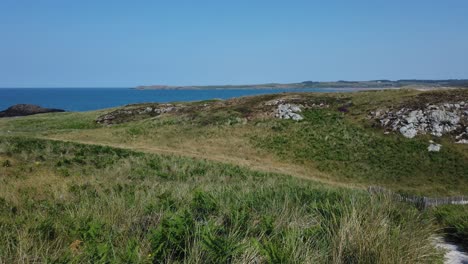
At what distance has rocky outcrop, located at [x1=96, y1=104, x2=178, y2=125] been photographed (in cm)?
5965

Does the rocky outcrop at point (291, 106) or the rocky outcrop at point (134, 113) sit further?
the rocky outcrop at point (134, 113)

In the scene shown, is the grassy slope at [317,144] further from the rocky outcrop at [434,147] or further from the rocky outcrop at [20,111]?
the rocky outcrop at [20,111]

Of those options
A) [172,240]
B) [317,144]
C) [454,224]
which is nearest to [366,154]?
[317,144]

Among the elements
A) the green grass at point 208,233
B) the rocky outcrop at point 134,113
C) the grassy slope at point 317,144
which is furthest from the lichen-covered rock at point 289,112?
the green grass at point 208,233

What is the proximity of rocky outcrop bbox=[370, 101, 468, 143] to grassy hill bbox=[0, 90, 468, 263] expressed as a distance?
48.7 inches

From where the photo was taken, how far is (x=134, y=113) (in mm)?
62281

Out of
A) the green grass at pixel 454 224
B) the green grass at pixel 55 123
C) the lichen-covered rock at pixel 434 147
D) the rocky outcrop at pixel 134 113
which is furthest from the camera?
the rocky outcrop at pixel 134 113

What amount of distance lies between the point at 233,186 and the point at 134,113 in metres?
51.7

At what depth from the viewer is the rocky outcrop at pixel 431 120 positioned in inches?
1549

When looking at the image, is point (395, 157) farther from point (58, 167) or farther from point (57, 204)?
point (57, 204)

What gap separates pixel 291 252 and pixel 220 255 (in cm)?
97

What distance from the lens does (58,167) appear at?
20.4 meters

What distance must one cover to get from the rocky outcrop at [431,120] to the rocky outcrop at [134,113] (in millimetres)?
31335

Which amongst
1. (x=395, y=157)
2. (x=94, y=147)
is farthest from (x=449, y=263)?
(x=395, y=157)
